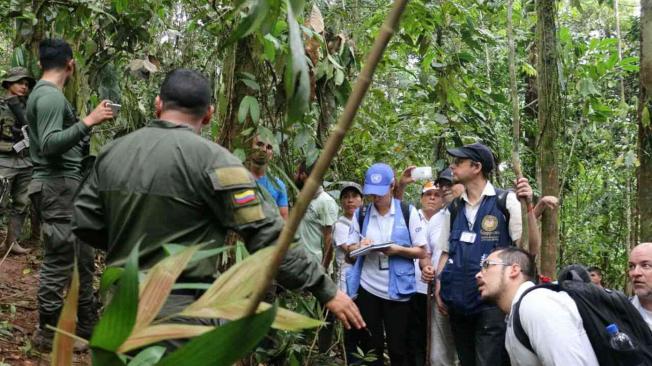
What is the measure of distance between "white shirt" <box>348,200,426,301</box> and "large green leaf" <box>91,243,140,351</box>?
14.8ft

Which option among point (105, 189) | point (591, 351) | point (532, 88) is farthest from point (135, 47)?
point (532, 88)

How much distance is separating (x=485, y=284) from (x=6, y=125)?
15.5ft

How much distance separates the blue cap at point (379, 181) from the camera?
539cm

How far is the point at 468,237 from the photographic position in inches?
183

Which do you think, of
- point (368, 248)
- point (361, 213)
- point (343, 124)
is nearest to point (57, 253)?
point (368, 248)

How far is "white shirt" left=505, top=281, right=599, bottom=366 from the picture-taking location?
2.97 metres

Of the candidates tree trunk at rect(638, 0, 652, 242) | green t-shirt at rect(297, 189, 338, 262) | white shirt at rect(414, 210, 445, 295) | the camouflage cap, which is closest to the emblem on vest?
white shirt at rect(414, 210, 445, 295)

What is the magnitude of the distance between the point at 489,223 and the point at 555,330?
5.36 ft

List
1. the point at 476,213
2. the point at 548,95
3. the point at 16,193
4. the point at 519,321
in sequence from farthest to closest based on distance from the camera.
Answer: the point at 16,193, the point at 548,95, the point at 476,213, the point at 519,321

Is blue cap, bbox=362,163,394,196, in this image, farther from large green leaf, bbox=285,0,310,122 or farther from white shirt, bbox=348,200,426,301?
large green leaf, bbox=285,0,310,122

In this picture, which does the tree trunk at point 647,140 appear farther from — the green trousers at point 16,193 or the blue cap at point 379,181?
the green trousers at point 16,193

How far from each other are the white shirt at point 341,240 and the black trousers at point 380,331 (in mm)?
401

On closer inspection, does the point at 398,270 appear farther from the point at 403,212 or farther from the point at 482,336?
the point at 482,336

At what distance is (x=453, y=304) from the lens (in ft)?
15.3
